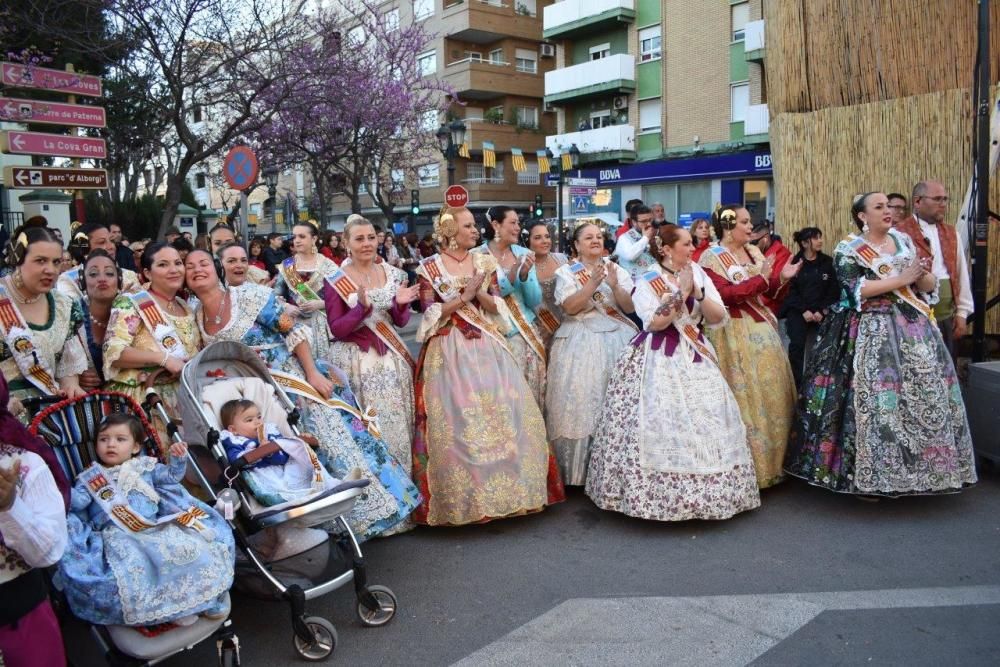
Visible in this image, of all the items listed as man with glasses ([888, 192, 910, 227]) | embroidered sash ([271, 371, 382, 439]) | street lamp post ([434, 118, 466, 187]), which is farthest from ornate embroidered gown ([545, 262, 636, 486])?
street lamp post ([434, 118, 466, 187])

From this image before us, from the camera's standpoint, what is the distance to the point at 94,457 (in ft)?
11.5

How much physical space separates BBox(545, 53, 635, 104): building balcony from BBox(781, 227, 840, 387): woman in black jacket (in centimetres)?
2249

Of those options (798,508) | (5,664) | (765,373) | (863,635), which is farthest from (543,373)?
(5,664)

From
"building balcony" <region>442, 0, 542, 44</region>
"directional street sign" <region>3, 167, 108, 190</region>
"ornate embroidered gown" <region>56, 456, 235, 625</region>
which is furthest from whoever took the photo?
"building balcony" <region>442, 0, 542, 44</region>

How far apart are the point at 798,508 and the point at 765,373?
3.01ft

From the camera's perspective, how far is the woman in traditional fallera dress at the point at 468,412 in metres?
4.76

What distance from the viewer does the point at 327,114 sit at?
20.4m

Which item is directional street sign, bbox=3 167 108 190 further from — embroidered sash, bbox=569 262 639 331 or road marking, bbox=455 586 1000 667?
road marking, bbox=455 586 1000 667

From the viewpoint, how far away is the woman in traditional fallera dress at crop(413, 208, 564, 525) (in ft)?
15.6

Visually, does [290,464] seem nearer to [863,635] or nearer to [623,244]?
[863,635]

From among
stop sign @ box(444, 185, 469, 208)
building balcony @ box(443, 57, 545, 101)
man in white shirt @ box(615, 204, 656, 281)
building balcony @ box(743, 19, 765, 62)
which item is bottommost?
man in white shirt @ box(615, 204, 656, 281)

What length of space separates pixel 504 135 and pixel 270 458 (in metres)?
33.0

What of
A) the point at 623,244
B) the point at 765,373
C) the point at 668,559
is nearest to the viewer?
the point at 668,559

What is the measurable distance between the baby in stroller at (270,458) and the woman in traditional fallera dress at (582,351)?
77.8 inches
